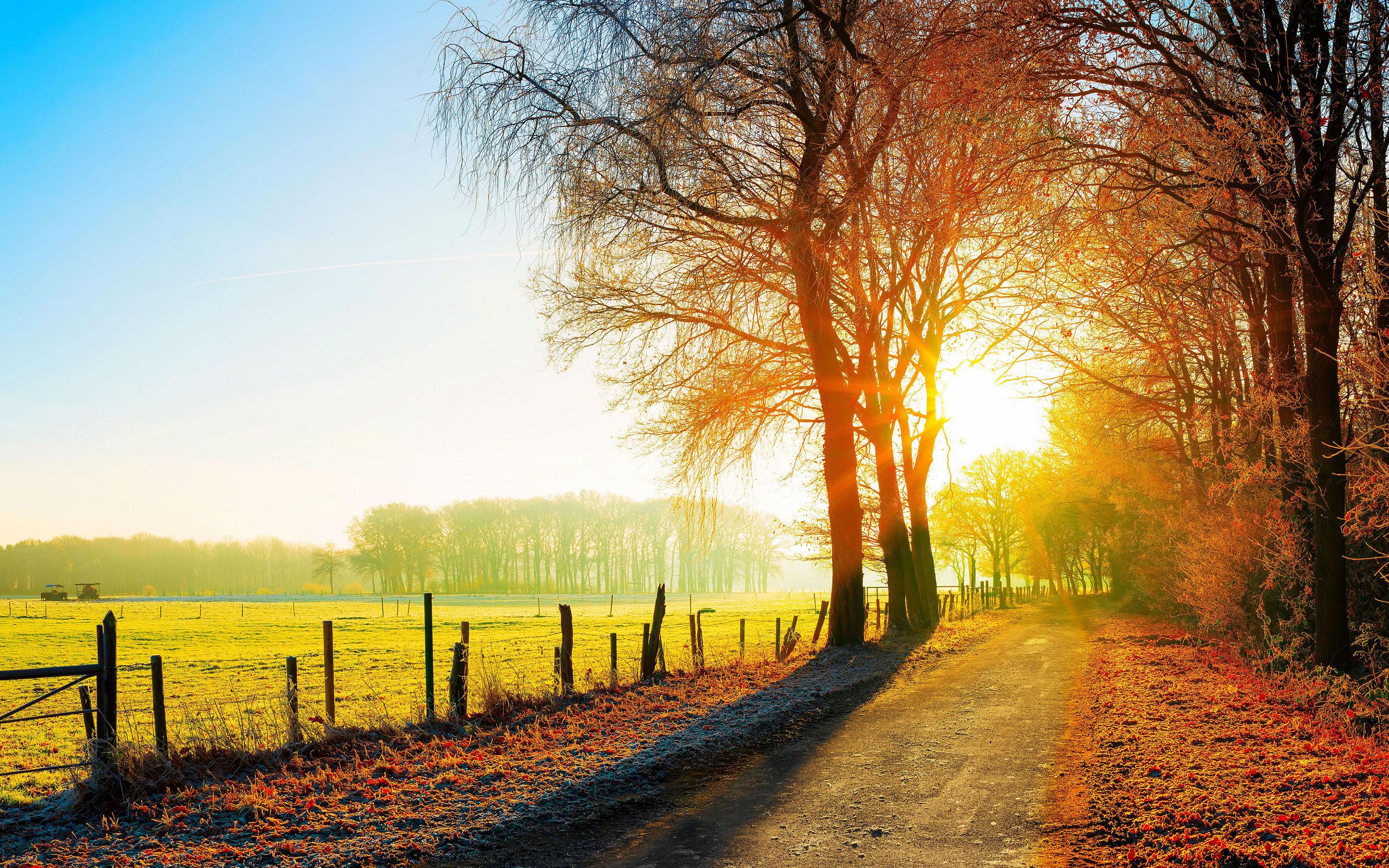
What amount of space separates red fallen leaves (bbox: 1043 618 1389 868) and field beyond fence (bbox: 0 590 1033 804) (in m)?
6.34

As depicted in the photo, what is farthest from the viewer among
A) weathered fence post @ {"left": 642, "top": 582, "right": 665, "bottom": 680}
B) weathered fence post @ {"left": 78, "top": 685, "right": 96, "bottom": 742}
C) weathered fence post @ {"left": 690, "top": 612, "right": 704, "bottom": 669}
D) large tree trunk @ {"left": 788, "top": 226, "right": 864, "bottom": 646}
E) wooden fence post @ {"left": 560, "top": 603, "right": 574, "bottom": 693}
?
large tree trunk @ {"left": 788, "top": 226, "right": 864, "bottom": 646}

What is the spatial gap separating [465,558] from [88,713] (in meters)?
131

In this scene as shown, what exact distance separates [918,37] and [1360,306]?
21.7 ft

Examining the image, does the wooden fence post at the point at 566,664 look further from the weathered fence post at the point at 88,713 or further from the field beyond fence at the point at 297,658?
the weathered fence post at the point at 88,713

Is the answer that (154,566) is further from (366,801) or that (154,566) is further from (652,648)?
(366,801)

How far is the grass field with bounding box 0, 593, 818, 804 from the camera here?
39.8 ft

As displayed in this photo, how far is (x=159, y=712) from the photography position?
8.86m

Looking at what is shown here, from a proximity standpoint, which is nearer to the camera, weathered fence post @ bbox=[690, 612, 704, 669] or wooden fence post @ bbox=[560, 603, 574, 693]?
wooden fence post @ bbox=[560, 603, 574, 693]

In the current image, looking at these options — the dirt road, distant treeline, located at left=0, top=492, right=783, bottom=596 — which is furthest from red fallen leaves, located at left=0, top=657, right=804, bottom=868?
distant treeline, located at left=0, top=492, right=783, bottom=596

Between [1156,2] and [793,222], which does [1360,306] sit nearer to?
[1156,2]

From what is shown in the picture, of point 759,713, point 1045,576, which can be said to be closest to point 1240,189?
point 759,713

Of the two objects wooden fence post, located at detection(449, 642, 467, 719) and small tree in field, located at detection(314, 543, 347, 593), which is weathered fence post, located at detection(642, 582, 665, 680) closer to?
wooden fence post, located at detection(449, 642, 467, 719)

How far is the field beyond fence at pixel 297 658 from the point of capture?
1032 cm

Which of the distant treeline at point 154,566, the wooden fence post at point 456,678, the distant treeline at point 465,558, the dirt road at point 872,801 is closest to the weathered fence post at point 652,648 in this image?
the wooden fence post at point 456,678
